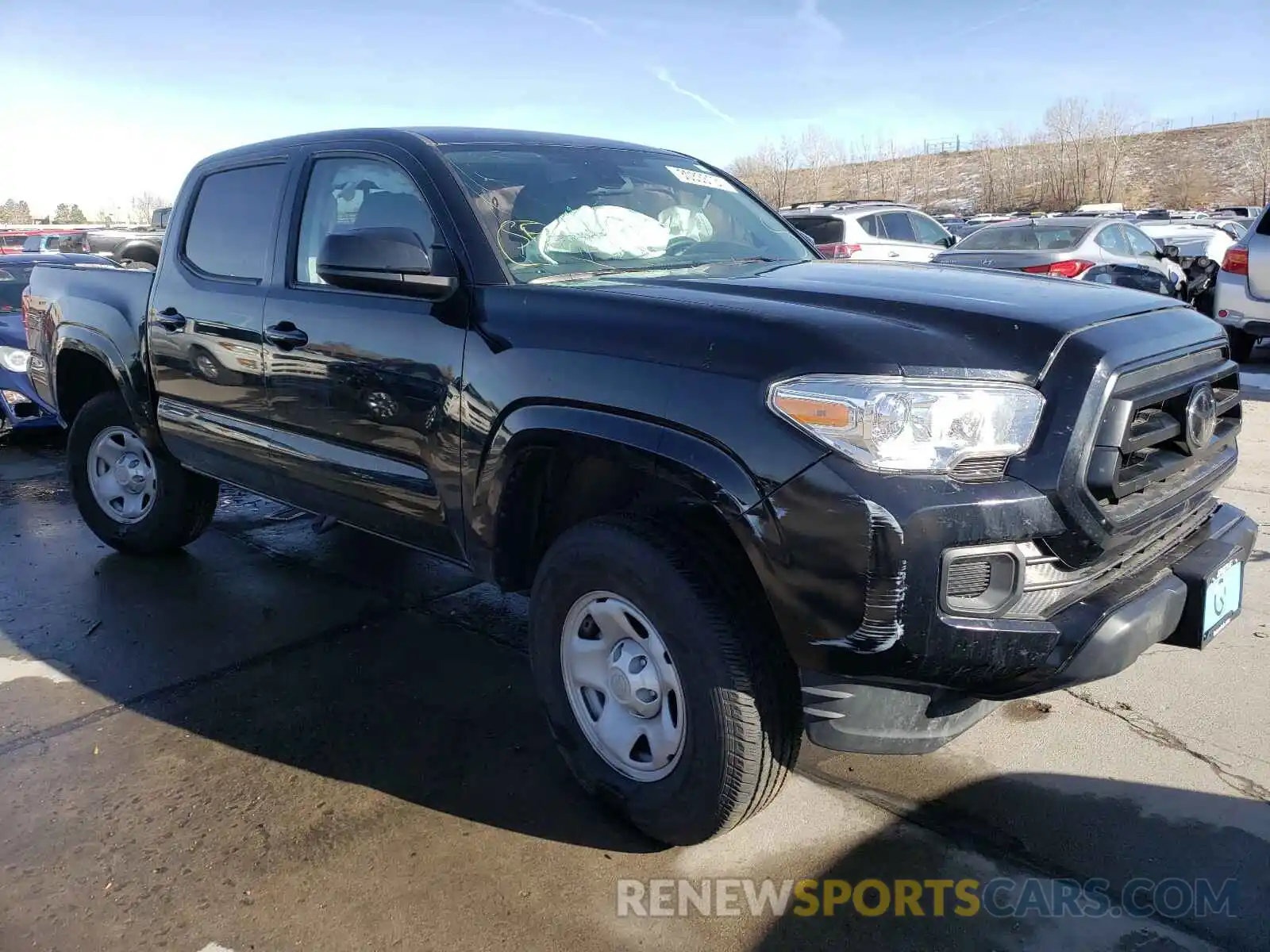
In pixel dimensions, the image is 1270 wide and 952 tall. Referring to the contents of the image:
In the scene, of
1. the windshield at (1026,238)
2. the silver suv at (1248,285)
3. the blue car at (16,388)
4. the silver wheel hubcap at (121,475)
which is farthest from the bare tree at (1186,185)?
the silver wheel hubcap at (121,475)

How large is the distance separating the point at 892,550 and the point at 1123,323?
0.93m

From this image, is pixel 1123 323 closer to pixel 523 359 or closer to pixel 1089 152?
pixel 523 359

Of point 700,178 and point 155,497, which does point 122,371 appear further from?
point 700,178

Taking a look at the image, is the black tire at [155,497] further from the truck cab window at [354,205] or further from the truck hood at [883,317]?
the truck hood at [883,317]

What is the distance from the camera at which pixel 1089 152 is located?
70500 millimetres

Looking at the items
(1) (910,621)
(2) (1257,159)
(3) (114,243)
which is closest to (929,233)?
(3) (114,243)

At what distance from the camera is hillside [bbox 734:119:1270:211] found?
65.5 metres

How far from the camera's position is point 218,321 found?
3.92m

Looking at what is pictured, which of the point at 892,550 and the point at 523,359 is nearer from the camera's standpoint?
the point at 892,550

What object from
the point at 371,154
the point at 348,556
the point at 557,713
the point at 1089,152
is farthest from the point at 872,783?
the point at 1089,152

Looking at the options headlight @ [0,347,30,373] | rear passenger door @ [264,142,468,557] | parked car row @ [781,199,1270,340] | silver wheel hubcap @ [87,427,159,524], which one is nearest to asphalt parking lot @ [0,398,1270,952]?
rear passenger door @ [264,142,468,557]

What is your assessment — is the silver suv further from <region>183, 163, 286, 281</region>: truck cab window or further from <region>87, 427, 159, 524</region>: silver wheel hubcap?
<region>87, 427, 159, 524</region>: silver wheel hubcap

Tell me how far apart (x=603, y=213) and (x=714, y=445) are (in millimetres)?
1425

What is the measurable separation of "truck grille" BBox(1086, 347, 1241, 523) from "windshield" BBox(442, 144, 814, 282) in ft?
4.71
